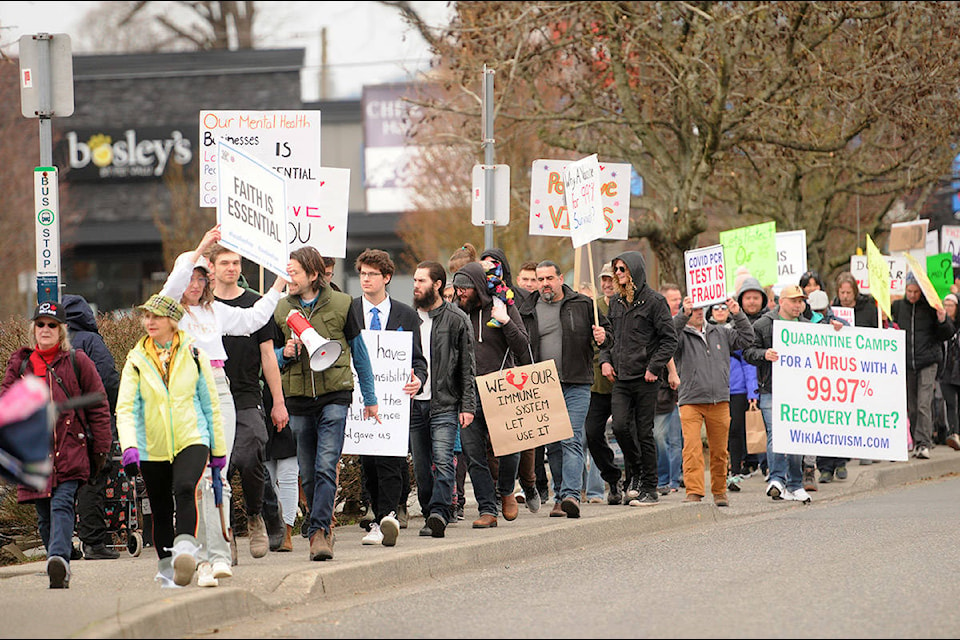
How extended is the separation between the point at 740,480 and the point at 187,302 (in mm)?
8475

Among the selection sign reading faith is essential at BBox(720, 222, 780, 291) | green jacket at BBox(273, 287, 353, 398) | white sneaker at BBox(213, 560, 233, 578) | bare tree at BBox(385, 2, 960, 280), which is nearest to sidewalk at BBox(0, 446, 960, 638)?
white sneaker at BBox(213, 560, 233, 578)

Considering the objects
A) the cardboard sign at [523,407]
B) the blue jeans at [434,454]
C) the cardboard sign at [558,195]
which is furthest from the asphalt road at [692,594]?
the cardboard sign at [558,195]

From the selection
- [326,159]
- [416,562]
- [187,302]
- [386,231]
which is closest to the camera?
[187,302]

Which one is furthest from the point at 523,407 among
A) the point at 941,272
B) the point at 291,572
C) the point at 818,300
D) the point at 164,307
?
the point at 941,272

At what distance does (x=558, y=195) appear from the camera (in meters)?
15.9

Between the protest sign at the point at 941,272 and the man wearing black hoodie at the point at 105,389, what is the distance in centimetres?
1285

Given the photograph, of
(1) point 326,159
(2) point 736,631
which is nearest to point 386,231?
(1) point 326,159

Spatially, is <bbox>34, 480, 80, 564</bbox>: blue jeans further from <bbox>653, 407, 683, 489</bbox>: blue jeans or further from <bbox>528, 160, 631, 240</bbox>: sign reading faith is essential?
<bbox>528, 160, 631, 240</bbox>: sign reading faith is essential

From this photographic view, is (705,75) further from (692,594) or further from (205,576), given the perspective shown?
(205,576)

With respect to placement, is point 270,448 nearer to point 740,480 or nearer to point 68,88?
point 68,88

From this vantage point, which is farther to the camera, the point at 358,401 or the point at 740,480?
the point at 740,480

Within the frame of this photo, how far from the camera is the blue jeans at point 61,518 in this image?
8875 mm

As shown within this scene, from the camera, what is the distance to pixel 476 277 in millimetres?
11594

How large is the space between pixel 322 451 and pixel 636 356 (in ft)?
13.0
